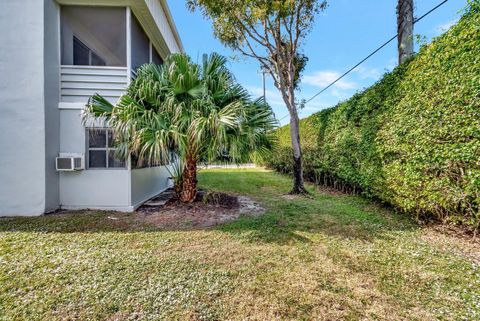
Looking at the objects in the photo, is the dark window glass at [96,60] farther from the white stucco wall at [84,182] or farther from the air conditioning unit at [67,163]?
the air conditioning unit at [67,163]

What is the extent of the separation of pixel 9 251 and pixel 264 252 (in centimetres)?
362

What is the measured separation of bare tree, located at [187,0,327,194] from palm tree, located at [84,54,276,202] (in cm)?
262

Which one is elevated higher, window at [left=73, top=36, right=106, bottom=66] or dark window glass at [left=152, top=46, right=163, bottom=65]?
dark window glass at [left=152, top=46, right=163, bottom=65]

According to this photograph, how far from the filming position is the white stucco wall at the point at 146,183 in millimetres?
6184

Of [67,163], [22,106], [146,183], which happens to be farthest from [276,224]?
[22,106]

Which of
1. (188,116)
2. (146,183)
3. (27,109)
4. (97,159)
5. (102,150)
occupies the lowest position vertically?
(146,183)

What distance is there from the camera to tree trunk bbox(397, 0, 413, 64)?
6637mm

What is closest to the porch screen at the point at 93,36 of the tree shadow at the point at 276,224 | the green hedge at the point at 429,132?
the tree shadow at the point at 276,224

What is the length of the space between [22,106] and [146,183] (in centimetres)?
333

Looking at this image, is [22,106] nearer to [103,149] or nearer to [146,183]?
[103,149]

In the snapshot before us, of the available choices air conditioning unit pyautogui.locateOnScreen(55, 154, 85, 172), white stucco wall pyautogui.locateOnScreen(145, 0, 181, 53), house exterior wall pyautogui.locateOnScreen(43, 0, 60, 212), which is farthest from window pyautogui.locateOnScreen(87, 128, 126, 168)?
white stucco wall pyautogui.locateOnScreen(145, 0, 181, 53)

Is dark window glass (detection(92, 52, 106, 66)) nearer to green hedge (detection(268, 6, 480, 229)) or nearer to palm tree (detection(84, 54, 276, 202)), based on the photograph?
palm tree (detection(84, 54, 276, 202))

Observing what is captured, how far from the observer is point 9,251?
335 centimetres

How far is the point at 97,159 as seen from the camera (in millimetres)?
5809
